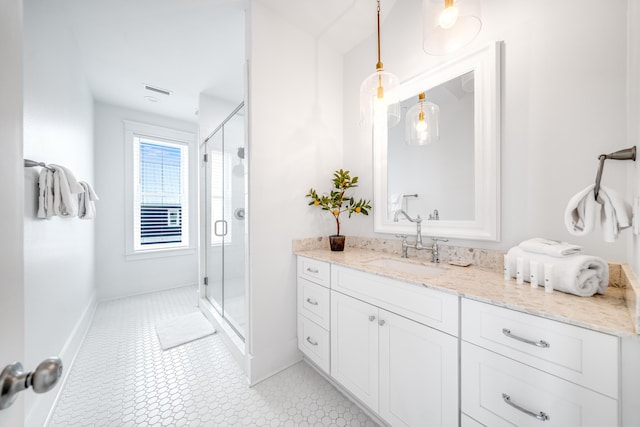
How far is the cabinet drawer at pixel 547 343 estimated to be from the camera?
0.66 meters

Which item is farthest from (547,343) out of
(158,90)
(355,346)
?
(158,90)

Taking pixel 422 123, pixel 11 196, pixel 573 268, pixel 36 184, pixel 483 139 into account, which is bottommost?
pixel 573 268

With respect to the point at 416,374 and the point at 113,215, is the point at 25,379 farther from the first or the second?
the point at 113,215

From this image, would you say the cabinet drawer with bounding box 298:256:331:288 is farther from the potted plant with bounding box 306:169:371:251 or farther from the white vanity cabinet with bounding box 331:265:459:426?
the potted plant with bounding box 306:169:371:251

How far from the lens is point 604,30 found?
1.02 m

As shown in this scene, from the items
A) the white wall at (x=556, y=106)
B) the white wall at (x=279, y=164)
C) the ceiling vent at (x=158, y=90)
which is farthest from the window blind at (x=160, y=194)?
the white wall at (x=556, y=106)

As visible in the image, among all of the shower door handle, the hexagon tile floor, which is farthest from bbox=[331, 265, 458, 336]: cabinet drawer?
the shower door handle

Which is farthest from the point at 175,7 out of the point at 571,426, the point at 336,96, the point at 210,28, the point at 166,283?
the point at 166,283

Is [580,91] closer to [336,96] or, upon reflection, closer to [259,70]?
[336,96]

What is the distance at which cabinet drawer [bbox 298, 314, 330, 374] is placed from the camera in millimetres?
1597

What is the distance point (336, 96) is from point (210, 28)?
1.18m

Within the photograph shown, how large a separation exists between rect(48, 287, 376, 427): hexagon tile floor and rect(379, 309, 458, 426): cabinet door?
335 millimetres

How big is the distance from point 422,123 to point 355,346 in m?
1.54

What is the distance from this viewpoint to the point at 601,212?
0.81m
